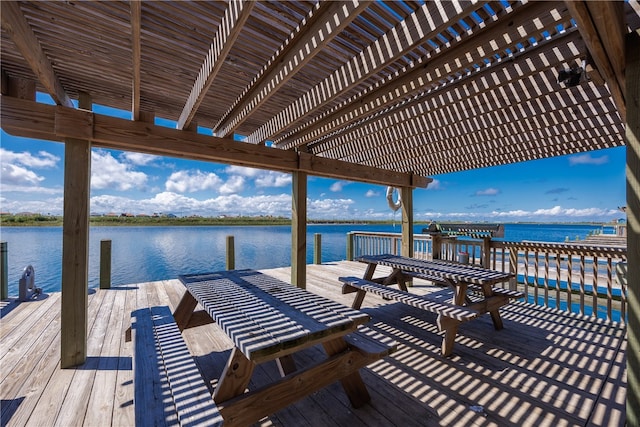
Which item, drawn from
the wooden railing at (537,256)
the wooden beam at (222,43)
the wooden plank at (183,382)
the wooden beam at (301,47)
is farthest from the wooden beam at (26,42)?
the wooden railing at (537,256)

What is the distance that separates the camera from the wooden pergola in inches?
56.0

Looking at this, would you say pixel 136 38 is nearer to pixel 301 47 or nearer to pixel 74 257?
pixel 301 47

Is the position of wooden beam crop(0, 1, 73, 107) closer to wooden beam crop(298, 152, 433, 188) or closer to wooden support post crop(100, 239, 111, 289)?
wooden beam crop(298, 152, 433, 188)

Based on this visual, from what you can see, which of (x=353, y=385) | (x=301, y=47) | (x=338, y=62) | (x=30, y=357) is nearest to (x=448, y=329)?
(x=353, y=385)

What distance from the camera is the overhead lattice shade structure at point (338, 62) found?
4.64 ft

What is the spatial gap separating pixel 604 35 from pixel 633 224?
3.25 feet

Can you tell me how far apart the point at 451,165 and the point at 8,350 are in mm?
6312

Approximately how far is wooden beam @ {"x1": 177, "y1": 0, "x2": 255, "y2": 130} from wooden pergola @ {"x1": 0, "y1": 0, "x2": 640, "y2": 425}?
0.01 meters

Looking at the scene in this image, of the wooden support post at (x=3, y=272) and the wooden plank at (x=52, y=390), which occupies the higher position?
the wooden support post at (x=3, y=272)

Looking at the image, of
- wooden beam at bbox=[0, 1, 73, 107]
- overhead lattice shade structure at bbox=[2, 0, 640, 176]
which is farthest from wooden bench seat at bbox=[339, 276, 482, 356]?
wooden beam at bbox=[0, 1, 73, 107]

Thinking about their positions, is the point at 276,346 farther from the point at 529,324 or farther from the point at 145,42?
the point at 529,324

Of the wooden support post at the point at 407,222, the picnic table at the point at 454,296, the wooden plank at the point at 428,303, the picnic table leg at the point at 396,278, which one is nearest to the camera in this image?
the wooden plank at the point at 428,303

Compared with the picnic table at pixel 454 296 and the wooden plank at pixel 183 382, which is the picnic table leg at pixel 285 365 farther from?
the picnic table at pixel 454 296

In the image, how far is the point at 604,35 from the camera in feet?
4.16
